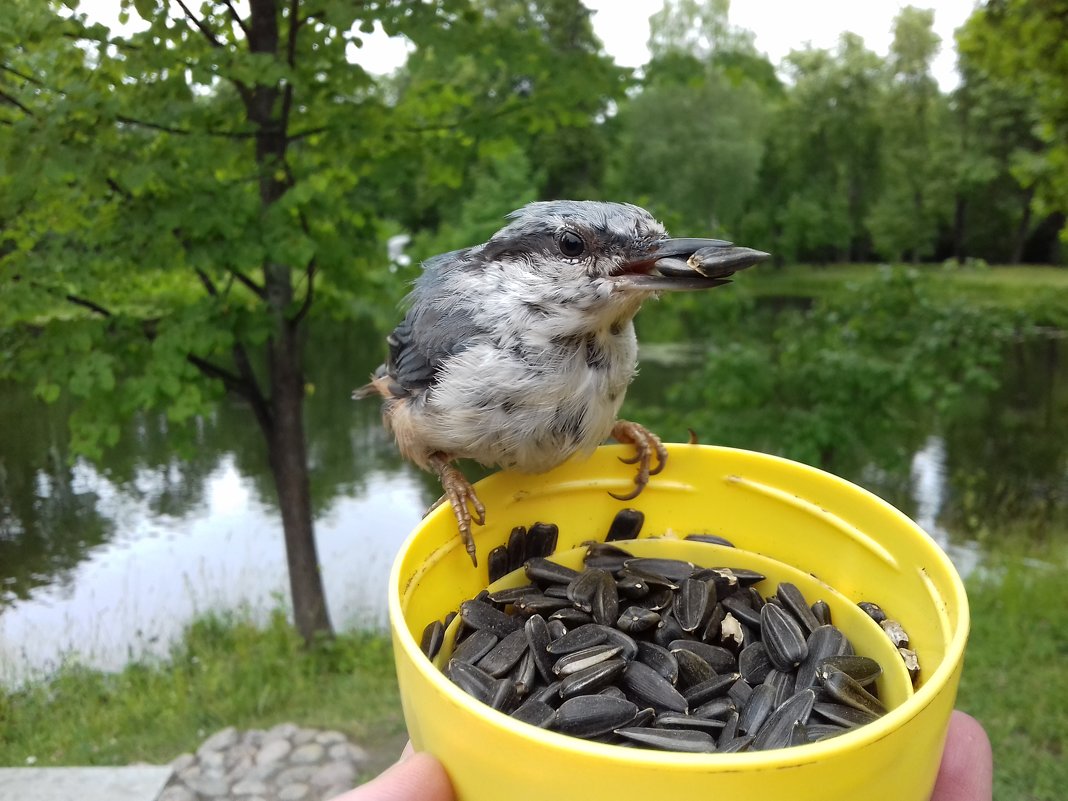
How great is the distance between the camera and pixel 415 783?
1092mm

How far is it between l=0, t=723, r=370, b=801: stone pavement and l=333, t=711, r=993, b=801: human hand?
258cm

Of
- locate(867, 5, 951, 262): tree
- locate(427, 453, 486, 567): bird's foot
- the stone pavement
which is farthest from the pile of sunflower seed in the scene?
locate(867, 5, 951, 262): tree

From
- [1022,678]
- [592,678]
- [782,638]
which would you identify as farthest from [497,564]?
[1022,678]

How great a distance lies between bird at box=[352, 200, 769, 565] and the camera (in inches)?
64.7

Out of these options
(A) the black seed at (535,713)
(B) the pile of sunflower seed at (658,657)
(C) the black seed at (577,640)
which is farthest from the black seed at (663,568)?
(A) the black seed at (535,713)

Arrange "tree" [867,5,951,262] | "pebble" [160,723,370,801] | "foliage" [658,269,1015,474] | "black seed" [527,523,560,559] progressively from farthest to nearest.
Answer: "tree" [867,5,951,262], "foliage" [658,269,1015,474], "pebble" [160,723,370,801], "black seed" [527,523,560,559]

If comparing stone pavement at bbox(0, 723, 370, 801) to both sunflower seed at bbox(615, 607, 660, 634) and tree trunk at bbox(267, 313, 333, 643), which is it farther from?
sunflower seed at bbox(615, 607, 660, 634)

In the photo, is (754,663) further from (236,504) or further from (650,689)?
(236,504)

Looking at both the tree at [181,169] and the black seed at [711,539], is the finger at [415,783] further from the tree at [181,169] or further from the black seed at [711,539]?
the tree at [181,169]

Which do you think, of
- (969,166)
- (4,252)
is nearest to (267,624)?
(4,252)

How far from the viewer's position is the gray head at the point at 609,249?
1552mm

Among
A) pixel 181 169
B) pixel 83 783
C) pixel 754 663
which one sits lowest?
pixel 83 783

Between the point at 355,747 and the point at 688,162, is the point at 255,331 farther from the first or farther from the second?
the point at 688,162

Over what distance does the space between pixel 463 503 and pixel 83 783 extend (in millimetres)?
2839
